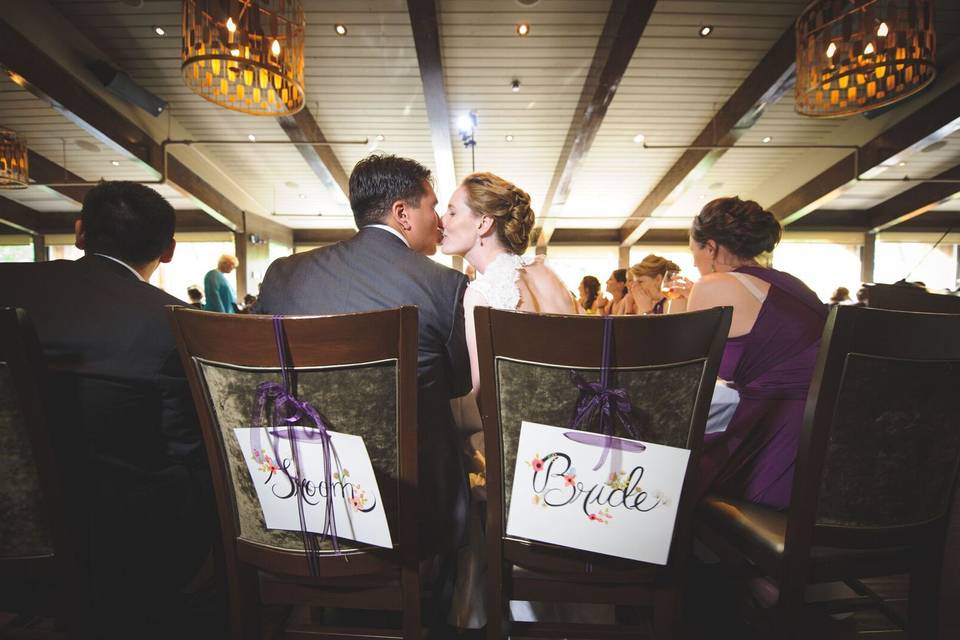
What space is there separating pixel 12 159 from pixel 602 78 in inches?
224

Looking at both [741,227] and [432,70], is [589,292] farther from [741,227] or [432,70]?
[741,227]

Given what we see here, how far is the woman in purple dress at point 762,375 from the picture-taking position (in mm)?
1184

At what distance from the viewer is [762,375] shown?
4.27 feet

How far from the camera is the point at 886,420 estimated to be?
844 mm

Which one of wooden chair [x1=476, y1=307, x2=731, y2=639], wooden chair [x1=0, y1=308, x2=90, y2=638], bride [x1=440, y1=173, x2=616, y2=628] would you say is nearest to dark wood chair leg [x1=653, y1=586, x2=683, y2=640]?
wooden chair [x1=476, y1=307, x2=731, y2=639]

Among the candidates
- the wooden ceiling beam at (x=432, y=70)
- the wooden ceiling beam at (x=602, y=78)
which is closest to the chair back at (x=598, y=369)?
the wooden ceiling beam at (x=432, y=70)

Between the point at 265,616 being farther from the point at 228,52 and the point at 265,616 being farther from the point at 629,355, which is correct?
the point at 228,52

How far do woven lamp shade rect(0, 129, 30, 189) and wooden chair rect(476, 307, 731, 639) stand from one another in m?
5.59

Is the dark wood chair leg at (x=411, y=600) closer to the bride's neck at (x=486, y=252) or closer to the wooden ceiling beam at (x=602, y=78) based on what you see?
the bride's neck at (x=486, y=252)

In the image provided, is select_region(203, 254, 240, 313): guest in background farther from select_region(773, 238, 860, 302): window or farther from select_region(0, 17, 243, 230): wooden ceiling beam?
select_region(773, 238, 860, 302): window

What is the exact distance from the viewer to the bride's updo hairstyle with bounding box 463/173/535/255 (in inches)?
68.2

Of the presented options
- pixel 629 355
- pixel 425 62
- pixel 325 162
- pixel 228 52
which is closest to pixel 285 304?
pixel 629 355

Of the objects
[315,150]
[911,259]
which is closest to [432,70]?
[315,150]

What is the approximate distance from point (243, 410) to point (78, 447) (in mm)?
415
